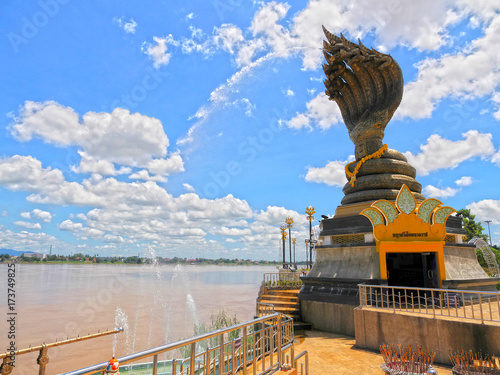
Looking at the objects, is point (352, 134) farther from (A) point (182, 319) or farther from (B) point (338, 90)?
(A) point (182, 319)


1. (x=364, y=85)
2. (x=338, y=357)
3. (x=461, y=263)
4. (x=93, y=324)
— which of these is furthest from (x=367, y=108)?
(x=93, y=324)

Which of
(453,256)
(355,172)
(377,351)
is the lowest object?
(377,351)

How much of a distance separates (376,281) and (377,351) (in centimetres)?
307

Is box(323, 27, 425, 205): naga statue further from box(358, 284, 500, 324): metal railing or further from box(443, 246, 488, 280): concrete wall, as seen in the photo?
box(358, 284, 500, 324): metal railing

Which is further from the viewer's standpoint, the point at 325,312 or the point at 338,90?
the point at 338,90

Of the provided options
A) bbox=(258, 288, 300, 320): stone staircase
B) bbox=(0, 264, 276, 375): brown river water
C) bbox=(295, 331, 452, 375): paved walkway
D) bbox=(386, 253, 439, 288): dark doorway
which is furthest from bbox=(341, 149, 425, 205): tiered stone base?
bbox=(0, 264, 276, 375): brown river water

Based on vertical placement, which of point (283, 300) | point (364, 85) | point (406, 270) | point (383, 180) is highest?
point (364, 85)

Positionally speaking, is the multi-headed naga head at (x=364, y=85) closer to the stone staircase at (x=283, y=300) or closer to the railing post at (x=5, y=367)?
the stone staircase at (x=283, y=300)

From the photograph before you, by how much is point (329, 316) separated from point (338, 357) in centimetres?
363

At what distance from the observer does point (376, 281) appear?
11672mm

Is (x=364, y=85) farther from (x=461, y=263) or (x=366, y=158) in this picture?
(x=461, y=263)

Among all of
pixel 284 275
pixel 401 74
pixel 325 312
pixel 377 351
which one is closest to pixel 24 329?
pixel 284 275

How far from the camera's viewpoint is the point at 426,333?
847 cm

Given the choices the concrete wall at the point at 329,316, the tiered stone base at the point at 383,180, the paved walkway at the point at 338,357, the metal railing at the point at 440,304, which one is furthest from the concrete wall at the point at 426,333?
the tiered stone base at the point at 383,180
